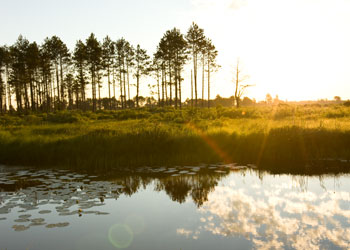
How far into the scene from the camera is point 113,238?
21.3 feet

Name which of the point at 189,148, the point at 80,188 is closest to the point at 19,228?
the point at 80,188

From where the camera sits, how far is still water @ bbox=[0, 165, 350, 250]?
6246 millimetres

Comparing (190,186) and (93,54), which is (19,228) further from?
(93,54)

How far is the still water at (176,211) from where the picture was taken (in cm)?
625

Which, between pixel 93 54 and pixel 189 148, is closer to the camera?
pixel 189 148

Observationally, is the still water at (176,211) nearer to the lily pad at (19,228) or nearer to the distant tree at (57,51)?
the lily pad at (19,228)

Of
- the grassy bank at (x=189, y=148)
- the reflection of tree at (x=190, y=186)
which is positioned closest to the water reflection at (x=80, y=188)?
the reflection of tree at (x=190, y=186)

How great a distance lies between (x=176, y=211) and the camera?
804 centimetres

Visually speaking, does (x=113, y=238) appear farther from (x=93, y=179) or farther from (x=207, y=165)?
(x=207, y=165)

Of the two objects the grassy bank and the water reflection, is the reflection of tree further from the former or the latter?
the grassy bank

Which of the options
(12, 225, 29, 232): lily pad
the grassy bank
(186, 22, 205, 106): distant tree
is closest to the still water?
(12, 225, 29, 232): lily pad

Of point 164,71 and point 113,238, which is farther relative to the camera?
point 164,71

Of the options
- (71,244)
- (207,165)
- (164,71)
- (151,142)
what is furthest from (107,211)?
(164,71)

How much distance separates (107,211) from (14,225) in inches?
Answer: 85.9
